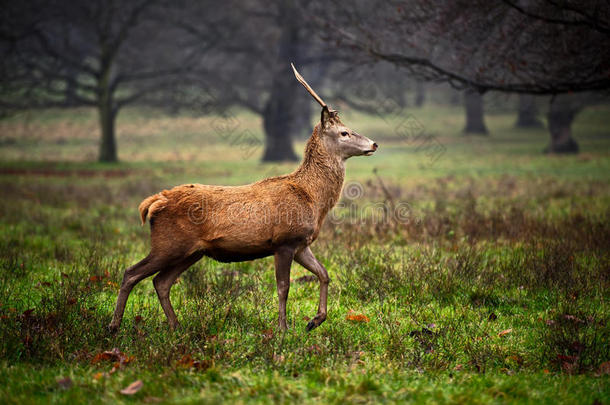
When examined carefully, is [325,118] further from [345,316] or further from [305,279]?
[305,279]

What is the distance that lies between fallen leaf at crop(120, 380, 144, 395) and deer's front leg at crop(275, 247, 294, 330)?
5.31ft

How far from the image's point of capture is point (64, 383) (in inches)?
154

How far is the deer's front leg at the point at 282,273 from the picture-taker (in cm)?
522

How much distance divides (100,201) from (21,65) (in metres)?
14.1

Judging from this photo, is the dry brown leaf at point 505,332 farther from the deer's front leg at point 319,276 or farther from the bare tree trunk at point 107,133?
the bare tree trunk at point 107,133

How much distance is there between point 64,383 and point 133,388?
521 millimetres

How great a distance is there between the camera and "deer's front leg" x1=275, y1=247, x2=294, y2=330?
17.1 feet

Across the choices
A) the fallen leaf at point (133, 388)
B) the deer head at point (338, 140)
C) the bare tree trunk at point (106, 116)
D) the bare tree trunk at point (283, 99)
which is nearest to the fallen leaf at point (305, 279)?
the deer head at point (338, 140)

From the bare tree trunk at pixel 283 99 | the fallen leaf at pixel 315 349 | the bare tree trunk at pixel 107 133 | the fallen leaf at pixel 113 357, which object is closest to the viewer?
the fallen leaf at pixel 113 357

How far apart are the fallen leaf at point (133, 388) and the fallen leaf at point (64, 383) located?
0.42 meters

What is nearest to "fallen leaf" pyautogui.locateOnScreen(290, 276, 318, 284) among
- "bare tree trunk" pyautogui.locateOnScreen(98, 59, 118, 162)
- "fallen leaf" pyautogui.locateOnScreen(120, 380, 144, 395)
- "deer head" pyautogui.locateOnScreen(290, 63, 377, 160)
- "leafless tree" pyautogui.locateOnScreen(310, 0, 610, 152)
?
"deer head" pyautogui.locateOnScreen(290, 63, 377, 160)

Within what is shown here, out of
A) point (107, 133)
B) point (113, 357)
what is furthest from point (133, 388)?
point (107, 133)

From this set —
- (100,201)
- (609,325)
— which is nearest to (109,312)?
(609,325)

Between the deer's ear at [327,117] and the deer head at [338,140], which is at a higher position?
the deer's ear at [327,117]
